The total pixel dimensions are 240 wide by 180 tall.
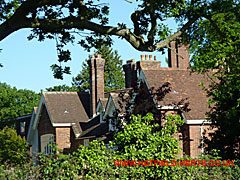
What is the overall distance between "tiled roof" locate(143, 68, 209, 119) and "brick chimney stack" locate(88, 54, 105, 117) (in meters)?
9.75

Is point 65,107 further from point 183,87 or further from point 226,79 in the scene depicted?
point 226,79

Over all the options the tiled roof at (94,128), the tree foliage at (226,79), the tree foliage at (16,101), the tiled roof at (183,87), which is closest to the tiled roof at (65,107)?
the tiled roof at (94,128)

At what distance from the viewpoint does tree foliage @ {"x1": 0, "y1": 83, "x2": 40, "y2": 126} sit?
65.2 meters

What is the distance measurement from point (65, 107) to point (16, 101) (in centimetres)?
3383

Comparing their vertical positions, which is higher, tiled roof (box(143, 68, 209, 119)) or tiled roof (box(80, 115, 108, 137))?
tiled roof (box(143, 68, 209, 119))

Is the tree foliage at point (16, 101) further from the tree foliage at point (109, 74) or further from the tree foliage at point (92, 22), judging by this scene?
the tree foliage at point (92, 22)

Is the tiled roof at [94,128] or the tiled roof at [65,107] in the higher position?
the tiled roof at [65,107]

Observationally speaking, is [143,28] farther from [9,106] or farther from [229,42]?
[9,106]

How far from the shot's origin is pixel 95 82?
116 feet

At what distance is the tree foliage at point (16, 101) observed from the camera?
65.2 metres

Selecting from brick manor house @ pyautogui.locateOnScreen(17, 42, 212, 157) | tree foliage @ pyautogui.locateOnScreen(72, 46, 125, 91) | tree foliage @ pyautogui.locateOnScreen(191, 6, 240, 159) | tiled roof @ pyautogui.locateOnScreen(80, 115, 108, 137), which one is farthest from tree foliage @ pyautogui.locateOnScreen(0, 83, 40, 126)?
tree foliage @ pyautogui.locateOnScreen(191, 6, 240, 159)

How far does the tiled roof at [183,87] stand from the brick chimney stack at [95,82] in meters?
9.75

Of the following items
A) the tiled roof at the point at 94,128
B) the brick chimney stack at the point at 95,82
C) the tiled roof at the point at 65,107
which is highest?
the brick chimney stack at the point at 95,82

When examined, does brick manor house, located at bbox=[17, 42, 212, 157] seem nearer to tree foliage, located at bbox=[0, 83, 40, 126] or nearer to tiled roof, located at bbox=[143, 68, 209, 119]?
tiled roof, located at bbox=[143, 68, 209, 119]
